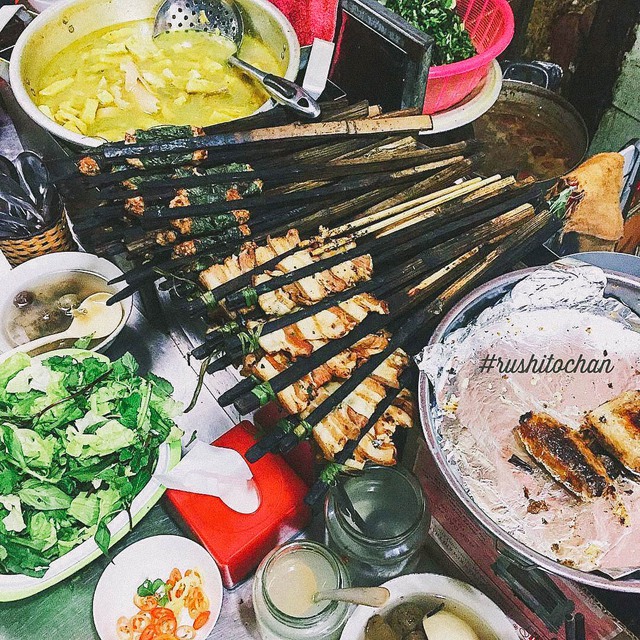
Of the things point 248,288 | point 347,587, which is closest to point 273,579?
point 347,587

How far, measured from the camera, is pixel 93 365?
213cm

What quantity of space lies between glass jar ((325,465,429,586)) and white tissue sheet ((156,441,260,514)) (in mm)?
327

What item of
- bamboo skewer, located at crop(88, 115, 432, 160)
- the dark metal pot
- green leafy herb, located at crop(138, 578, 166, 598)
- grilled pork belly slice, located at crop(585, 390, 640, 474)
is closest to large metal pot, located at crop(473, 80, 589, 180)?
the dark metal pot

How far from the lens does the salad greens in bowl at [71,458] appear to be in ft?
6.17

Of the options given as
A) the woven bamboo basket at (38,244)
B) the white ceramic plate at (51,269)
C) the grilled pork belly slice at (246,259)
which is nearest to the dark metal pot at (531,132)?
the grilled pork belly slice at (246,259)

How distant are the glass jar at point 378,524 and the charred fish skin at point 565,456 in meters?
0.48

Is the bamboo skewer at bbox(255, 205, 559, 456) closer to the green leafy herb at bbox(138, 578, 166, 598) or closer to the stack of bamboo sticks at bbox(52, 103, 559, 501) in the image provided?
the stack of bamboo sticks at bbox(52, 103, 559, 501)

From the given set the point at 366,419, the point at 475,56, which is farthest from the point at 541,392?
the point at 475,56

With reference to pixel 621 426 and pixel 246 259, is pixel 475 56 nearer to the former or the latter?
pixel 246 259

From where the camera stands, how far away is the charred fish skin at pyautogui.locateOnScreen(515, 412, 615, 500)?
5.26 feet

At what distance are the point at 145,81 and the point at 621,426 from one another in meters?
2.66

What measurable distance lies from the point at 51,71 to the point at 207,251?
5.93ft

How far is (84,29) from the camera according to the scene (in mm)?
3217

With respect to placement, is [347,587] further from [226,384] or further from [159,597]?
[226,384]
